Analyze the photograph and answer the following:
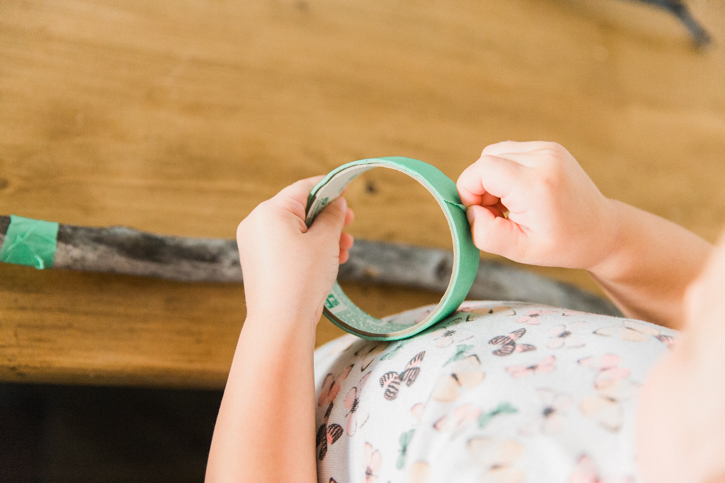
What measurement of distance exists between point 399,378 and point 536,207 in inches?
6.6

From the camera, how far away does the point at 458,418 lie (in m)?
0.31

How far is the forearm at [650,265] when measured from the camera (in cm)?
44

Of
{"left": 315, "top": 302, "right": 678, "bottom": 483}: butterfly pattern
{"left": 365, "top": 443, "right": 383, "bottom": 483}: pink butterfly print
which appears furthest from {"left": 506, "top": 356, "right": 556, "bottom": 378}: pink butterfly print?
{"left": 365, "top": 443, "right": 383, "bottom": 483}: pink butterfly print

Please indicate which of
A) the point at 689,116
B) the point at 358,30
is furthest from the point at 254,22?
the point at 689,116

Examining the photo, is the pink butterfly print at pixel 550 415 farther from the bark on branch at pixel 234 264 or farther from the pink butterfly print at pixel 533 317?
the bark on branch at pixel 234 264

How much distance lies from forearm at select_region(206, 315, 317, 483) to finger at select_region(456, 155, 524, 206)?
0.59ft

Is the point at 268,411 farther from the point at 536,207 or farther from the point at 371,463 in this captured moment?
the point at 536,207

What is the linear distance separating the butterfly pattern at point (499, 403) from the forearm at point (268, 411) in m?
0.04

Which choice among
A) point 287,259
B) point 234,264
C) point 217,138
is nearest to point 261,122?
point 217,138

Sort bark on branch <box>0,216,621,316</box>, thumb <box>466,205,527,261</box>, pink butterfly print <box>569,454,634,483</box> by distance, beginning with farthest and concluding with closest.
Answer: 1. bark on branch <box>0,216,621,316</box>
2. thumb <box>466,205,527,261</box>
3. pink butterfly print <box>569,454,634,483</box>

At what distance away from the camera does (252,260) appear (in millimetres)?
421

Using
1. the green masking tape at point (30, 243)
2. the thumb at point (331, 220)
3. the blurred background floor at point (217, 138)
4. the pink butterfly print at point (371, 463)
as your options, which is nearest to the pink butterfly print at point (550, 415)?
the pink butterfly print at point (371, 463)

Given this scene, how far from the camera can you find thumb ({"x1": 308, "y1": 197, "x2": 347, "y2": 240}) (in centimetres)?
45

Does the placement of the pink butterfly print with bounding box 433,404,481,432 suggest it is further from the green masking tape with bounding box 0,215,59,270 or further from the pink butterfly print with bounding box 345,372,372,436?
the green masking tape with bounding box 0,215,59,270
